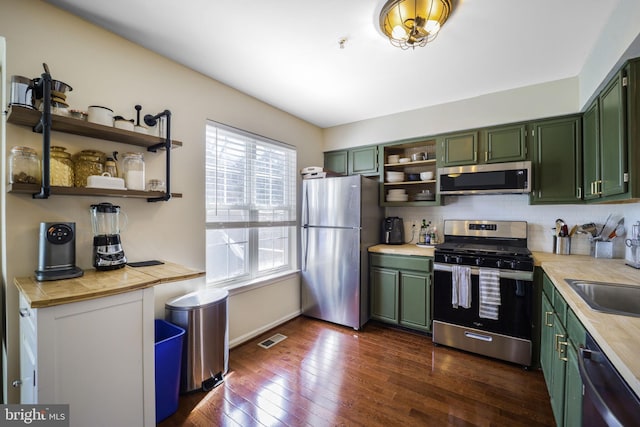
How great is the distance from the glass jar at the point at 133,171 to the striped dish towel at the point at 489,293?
2881 mm

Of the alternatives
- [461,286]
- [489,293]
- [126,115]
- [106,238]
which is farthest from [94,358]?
[489,293]

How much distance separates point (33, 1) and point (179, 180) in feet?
4.13

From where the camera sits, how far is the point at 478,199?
312 centimetres

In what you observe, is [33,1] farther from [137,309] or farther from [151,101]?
[137,309]

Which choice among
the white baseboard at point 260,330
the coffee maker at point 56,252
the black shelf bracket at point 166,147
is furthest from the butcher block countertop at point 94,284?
the white baseboard at point 260,330

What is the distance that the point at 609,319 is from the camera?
108 cm

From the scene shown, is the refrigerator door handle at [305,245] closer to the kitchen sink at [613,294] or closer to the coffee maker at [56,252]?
the coffee maker at [56,252]

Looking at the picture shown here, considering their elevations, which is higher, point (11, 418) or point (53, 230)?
point (53, 230)

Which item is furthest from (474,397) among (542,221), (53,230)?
Result: (53,230)

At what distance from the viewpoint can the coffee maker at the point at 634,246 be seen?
6.49ft

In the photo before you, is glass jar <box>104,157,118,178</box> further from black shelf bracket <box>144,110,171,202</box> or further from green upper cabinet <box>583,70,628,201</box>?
green upper cabinet <box>583,70,628,201</box>

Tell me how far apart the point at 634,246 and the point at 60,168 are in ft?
12.7

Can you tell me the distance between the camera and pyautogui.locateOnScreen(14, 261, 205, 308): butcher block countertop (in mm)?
1174

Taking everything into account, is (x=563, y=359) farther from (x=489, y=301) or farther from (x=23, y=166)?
(x=23, y=166)
